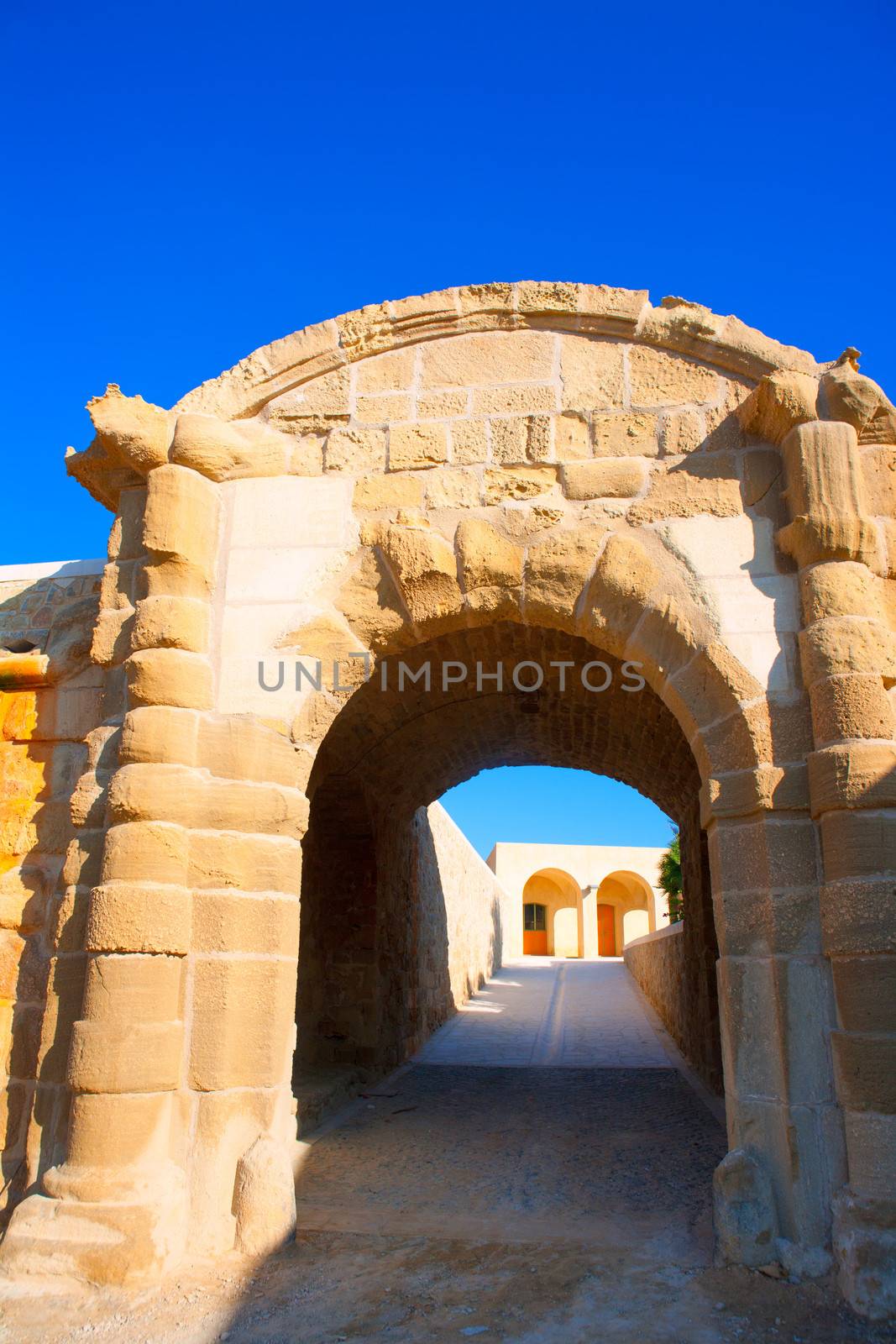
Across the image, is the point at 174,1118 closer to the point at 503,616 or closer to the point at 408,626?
the point at 408,626

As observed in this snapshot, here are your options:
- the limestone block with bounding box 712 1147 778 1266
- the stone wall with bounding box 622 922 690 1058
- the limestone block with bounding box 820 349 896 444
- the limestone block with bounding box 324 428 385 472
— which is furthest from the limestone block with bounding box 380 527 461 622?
the stone wall with bounding box 622 922 690 1058

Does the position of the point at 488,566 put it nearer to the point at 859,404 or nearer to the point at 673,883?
the point at 859,404

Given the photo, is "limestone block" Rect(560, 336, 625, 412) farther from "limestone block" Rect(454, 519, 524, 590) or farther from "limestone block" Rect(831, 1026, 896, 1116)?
"limestone block" Rect(831, 1026, 896, 1116)

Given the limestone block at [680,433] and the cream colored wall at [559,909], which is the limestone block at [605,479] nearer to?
the limestone block at [680,433]

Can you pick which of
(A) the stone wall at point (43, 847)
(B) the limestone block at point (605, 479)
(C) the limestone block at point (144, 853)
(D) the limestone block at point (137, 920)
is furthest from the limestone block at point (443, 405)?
(D) the limestone block at point (137, 920)

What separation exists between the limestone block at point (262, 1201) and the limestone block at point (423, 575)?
6.88 ft

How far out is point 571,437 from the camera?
13.1 feet

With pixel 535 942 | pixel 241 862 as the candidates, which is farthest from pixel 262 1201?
pixel 535 942

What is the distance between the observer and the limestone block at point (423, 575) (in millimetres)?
3838

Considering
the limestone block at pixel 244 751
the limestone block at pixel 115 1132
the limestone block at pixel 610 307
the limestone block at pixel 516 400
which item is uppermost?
the limestone block at pixel 610 307

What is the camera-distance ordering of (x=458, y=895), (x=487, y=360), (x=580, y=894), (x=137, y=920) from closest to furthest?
1. (x=137, y=920)
2. (x=487, y=360)
3. (x=458, y=895)
4. (x=580, y=894)

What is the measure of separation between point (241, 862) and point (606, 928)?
27.0 m

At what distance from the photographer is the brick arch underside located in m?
6.28

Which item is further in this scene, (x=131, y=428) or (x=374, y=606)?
(x=131, y=428)
